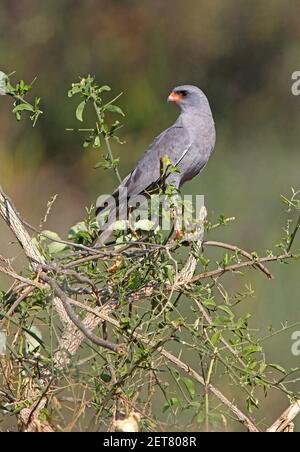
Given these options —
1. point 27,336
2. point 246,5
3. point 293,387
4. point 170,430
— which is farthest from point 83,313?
point 246,5

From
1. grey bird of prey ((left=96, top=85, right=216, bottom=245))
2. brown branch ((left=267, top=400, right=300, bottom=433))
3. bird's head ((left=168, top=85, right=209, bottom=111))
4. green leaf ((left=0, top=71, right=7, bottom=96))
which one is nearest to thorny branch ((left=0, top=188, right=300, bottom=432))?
brown branch ((left=267, top=400, right=300, bottom=433))

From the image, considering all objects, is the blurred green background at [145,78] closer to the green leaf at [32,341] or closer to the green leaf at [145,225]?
the green leaf at [145,225]

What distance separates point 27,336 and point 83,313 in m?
0.10

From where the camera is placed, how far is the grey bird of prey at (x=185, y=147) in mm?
2955

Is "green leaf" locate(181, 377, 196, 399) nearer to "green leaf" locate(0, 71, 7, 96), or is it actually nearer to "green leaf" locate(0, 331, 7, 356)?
"green leaf" locate(0, 331, 7, 356)

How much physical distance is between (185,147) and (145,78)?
217 centimetres

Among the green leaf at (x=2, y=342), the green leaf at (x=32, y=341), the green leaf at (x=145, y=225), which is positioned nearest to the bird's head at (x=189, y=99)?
the green leaf at (x=145, y=225)

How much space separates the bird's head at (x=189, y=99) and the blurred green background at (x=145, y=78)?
1147 millimetres

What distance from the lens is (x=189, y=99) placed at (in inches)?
126

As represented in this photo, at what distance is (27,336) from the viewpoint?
1.71m

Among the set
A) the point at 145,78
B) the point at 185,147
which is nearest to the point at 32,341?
the point at 185,147

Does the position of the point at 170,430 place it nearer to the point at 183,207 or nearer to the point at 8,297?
the point at 8,297

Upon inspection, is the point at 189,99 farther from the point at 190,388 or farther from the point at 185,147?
the point at 190,388

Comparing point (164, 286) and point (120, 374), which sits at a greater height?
point (164, 286)
